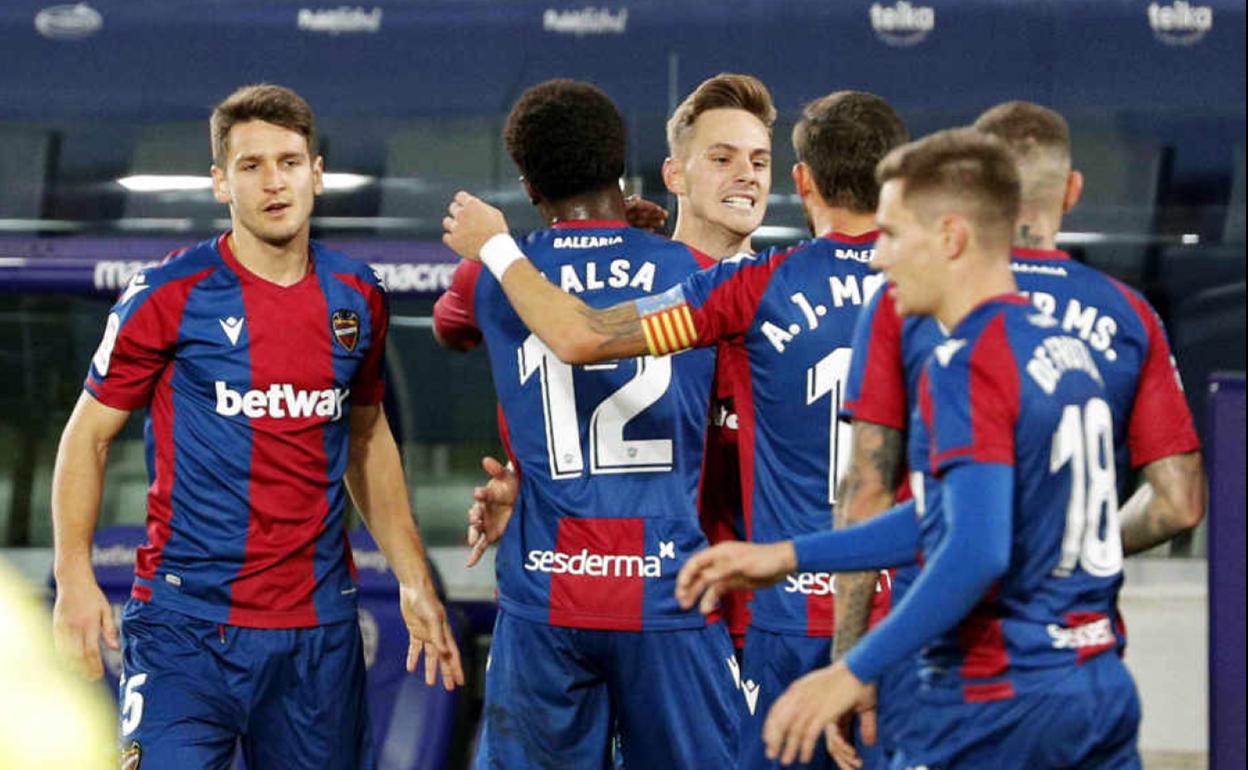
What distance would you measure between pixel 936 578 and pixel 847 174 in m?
1.28

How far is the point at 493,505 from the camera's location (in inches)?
161

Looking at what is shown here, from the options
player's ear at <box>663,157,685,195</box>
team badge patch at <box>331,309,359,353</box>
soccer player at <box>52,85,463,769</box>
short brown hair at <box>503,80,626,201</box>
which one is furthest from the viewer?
player's ear at <box>663,157,685,195</box>

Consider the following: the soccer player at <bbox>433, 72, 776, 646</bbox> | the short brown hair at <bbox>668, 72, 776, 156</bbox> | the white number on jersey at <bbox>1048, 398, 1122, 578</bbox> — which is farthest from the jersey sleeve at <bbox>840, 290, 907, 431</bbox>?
the short brown hair at <bbox>668, 72, 776, 156</bbox>

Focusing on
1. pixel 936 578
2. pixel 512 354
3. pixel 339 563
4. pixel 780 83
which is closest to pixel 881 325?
pixel 936 578

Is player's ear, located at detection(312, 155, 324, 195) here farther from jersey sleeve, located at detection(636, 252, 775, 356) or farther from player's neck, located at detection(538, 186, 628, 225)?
jersey sleeve, located at detection(636, 252, 775, 356)

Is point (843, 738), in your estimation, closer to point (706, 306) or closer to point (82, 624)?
point (706, 306)

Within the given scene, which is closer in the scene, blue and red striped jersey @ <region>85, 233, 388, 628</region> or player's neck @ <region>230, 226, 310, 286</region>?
blue and red striped jersey @ <region>85, 233, 388, 628</region>

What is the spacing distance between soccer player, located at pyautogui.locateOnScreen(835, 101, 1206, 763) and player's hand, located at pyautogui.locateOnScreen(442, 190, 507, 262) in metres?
0.99

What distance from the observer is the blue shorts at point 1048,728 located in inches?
110

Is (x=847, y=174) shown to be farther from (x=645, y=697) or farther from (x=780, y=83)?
(x=780, y=83)

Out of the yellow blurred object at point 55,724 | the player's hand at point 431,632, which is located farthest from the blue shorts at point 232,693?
the yellow blurred object at point 55,724

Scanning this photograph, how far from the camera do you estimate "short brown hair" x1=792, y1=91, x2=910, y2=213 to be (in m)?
3.70

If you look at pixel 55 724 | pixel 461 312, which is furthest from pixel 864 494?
pixel 55 724

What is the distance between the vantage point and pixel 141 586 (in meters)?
4.12
